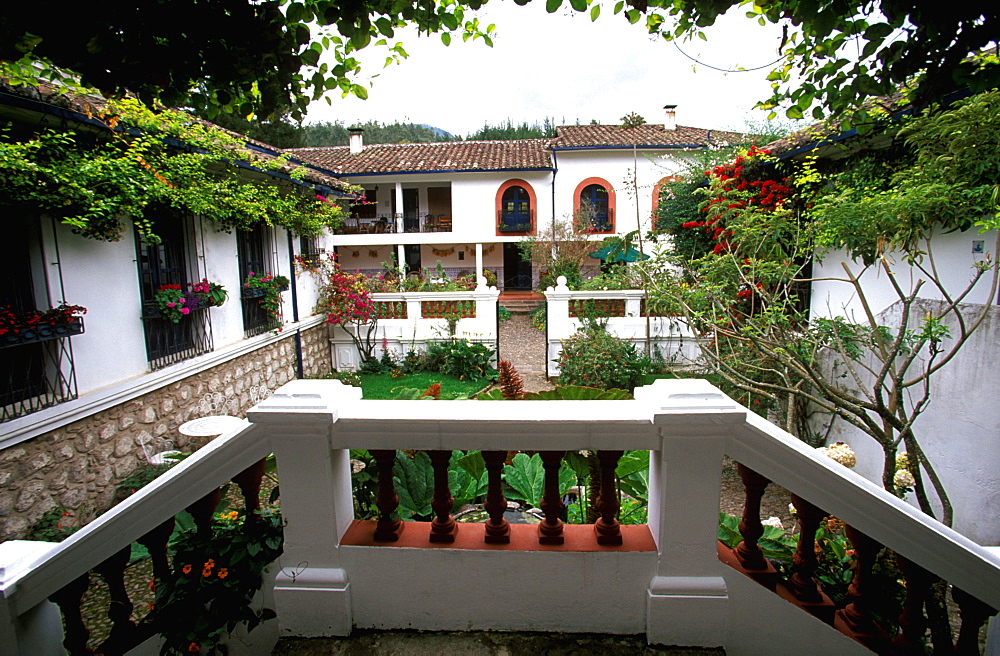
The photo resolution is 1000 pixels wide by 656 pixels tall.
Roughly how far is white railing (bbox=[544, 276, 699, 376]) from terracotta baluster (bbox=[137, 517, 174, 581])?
338 inches

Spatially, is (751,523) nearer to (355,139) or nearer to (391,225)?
(391,225)

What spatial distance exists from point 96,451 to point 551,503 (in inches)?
231

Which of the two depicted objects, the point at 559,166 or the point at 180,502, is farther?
the point at 559,166

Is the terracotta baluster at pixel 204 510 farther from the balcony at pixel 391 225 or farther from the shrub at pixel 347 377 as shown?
the balcony at pixel 391 225

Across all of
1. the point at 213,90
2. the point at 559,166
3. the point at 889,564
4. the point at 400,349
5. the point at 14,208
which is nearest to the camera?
the point at 889,564

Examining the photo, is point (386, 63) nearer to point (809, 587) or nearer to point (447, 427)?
point (447, 427)

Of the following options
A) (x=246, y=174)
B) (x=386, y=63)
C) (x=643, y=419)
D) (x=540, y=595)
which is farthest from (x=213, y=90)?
(x=246, y=174)

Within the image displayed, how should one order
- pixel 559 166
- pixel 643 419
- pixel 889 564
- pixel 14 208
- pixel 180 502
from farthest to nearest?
pixel 559 166 → pixel 14 208 → pixel 889 564 → pixel 180 502 → pixel 643 419

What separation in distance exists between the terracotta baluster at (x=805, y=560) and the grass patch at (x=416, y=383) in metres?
8.36

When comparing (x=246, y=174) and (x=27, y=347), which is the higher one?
(x=246, y=174)

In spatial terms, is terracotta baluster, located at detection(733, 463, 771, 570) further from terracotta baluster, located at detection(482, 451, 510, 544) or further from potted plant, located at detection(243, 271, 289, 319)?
potted plant, located at detection(243, 271, 289, 319)

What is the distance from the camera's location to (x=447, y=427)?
1750 mm

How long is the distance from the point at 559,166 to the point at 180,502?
69.5ft

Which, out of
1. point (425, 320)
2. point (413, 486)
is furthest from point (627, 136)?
point (413, 486)
